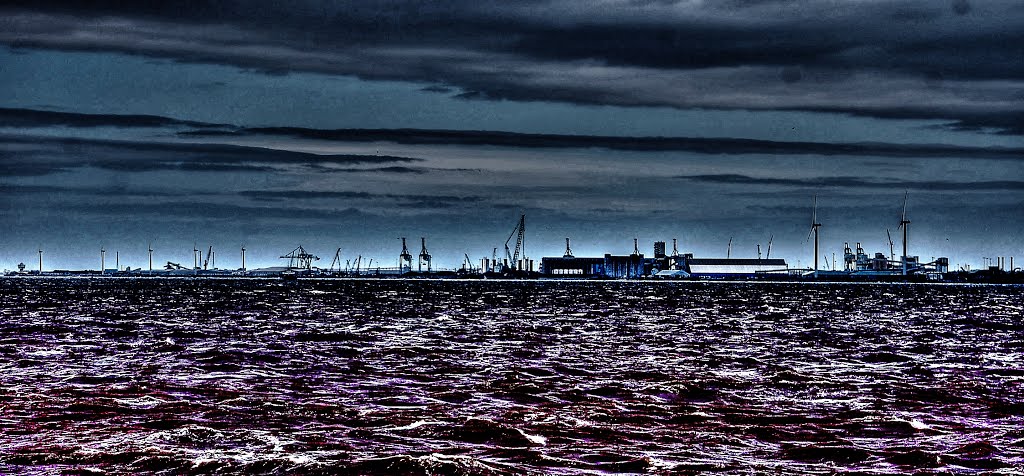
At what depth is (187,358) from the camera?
46.5 metres

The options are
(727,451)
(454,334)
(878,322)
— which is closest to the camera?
(727,451)

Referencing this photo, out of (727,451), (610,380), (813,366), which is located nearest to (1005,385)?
(813,366)

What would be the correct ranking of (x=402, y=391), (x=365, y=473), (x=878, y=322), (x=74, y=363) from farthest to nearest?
(x=878, y=322)
(x=74, y=363)
(x=402, y=391)
(x=365, y=473)

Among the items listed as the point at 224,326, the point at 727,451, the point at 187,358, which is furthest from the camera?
the point at 224,326

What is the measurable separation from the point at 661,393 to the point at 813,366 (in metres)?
12.3

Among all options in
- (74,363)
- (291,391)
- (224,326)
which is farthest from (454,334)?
(291,391)

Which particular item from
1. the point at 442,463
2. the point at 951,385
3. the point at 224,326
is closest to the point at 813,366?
the point at 951,385

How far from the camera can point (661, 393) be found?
33.7m

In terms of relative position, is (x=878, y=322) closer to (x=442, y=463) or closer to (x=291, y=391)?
(x=291, y=391)

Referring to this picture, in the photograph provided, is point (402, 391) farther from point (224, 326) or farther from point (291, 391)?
point (224, 326)

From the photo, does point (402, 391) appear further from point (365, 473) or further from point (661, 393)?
point (365, 473)

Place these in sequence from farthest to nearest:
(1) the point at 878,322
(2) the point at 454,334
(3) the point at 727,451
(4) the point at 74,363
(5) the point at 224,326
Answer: (1) the point at 878,322, (5) the point at 224,326, (2) the point at 454,334, (4) the point at 74,363, (3) the point at 727,451

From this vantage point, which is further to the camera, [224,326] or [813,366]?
[224,326]

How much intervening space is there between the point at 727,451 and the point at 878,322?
219 feet
